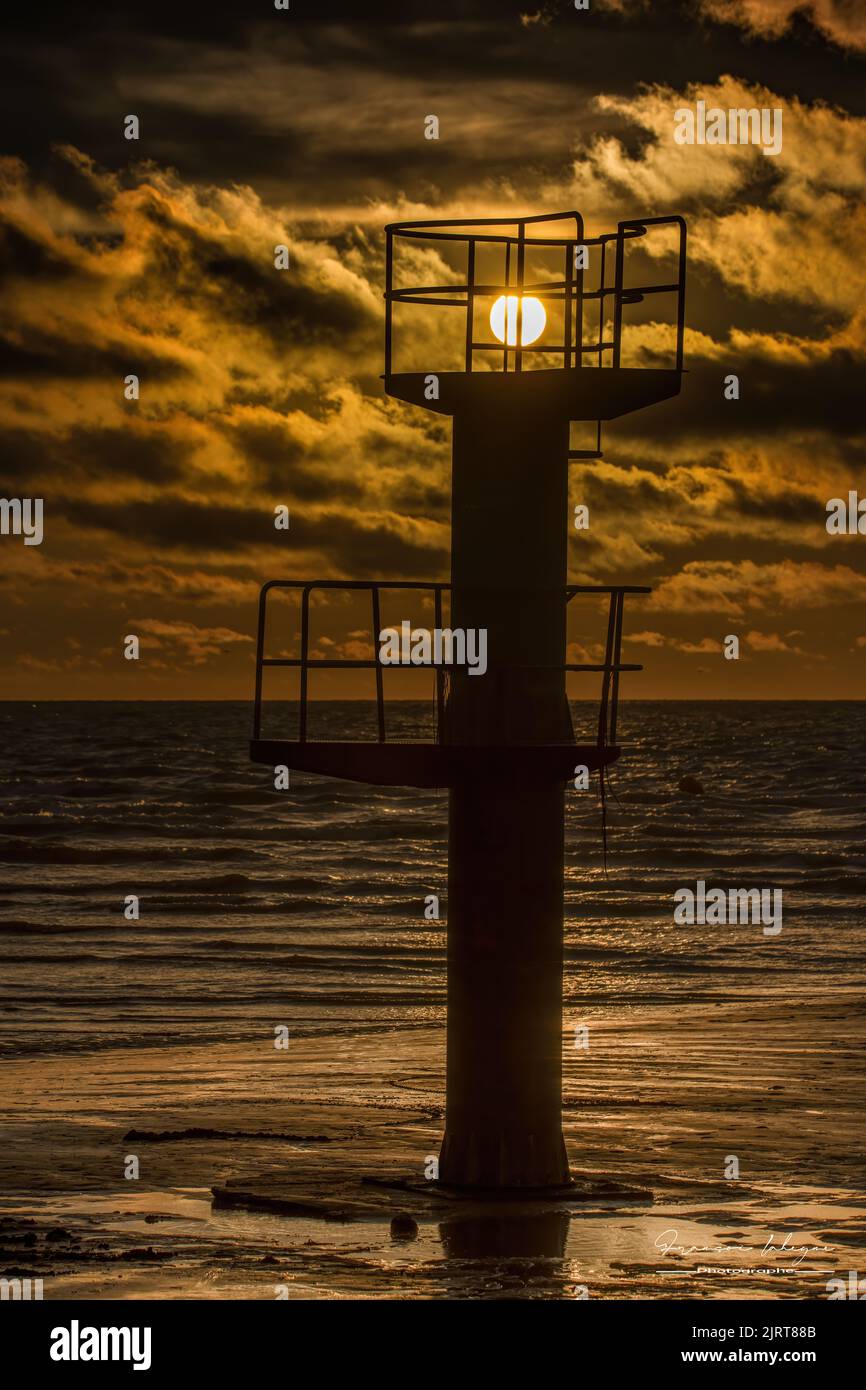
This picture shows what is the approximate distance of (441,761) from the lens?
12992 millimetres

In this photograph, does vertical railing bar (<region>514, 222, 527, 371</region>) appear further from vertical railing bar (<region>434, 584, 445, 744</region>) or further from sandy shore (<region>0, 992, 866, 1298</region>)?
sandy shore (<region>0, 992, 866, 1298</region>)

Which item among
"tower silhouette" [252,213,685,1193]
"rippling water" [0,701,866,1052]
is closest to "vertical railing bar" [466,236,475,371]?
"tower silhouette" [252,213,685,1193]

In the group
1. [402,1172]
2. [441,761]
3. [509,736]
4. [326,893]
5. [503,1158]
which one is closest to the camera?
[441,761]

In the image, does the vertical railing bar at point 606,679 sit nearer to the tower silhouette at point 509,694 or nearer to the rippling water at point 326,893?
the tower silhouette at point 509,694

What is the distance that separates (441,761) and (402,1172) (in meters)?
3.64

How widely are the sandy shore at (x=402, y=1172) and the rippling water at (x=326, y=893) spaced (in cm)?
367

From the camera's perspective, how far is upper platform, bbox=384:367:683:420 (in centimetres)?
1310

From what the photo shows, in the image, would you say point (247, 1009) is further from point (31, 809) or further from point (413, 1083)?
point (31, 809)

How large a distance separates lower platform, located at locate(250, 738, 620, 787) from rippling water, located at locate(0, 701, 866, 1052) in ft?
32.7

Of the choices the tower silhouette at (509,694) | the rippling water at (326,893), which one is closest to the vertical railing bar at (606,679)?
the tower silhouette at (509,694)

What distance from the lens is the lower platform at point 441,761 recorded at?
42.4 ft

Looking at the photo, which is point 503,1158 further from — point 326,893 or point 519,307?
point 326,893

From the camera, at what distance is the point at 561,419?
13.3m

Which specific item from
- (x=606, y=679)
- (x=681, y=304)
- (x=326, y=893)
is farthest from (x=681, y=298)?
(x=326, y=893)
